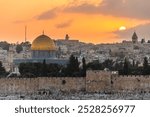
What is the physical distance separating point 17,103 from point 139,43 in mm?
92670

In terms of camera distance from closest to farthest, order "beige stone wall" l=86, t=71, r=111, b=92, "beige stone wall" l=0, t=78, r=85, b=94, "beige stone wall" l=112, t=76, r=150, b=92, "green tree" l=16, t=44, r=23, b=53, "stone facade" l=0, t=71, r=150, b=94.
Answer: "beige stone wall" l=86, t=71, r=111, b=92 → "stone facade" l=0, t=71, r=150, b=94 → "beige stone wall" l=112, t=76, r=150, b=92 → "beige stone wall" l=0, t=78, r=85, b=94 → "green tree" l=16, t=44, r=23, b=53

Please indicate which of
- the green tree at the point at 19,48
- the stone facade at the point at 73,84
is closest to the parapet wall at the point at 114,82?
the stone facade at the point at 73,84

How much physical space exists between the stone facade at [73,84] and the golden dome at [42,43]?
1887cm

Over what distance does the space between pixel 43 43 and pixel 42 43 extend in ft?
0.26

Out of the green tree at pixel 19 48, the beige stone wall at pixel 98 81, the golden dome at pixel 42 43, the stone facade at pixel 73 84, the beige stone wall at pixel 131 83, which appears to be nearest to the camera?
the beige stone wall at pixel 98 81

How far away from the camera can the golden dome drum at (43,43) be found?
57675 millimetres

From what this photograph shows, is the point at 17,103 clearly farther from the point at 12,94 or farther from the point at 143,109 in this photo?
the point at 12,94

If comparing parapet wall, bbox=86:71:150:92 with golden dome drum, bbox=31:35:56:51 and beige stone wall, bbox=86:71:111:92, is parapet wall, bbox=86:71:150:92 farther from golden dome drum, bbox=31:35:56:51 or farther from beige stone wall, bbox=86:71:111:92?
golden dome drum, bbox=31:35:56:51

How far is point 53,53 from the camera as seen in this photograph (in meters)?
59.2

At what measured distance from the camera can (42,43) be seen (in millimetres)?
57781

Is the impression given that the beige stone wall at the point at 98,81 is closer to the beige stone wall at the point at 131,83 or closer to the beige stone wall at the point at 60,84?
the beige stone wall at the point at 131,83

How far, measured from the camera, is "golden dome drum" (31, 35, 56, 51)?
57.7 metres

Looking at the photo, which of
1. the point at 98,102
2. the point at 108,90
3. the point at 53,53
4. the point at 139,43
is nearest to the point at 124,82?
the point at 108,90

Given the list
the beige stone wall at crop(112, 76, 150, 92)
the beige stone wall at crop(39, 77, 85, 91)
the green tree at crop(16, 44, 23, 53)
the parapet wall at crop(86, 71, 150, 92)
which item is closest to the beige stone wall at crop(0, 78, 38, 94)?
the beige stone wall at crop(39, 77, 85, 91)
